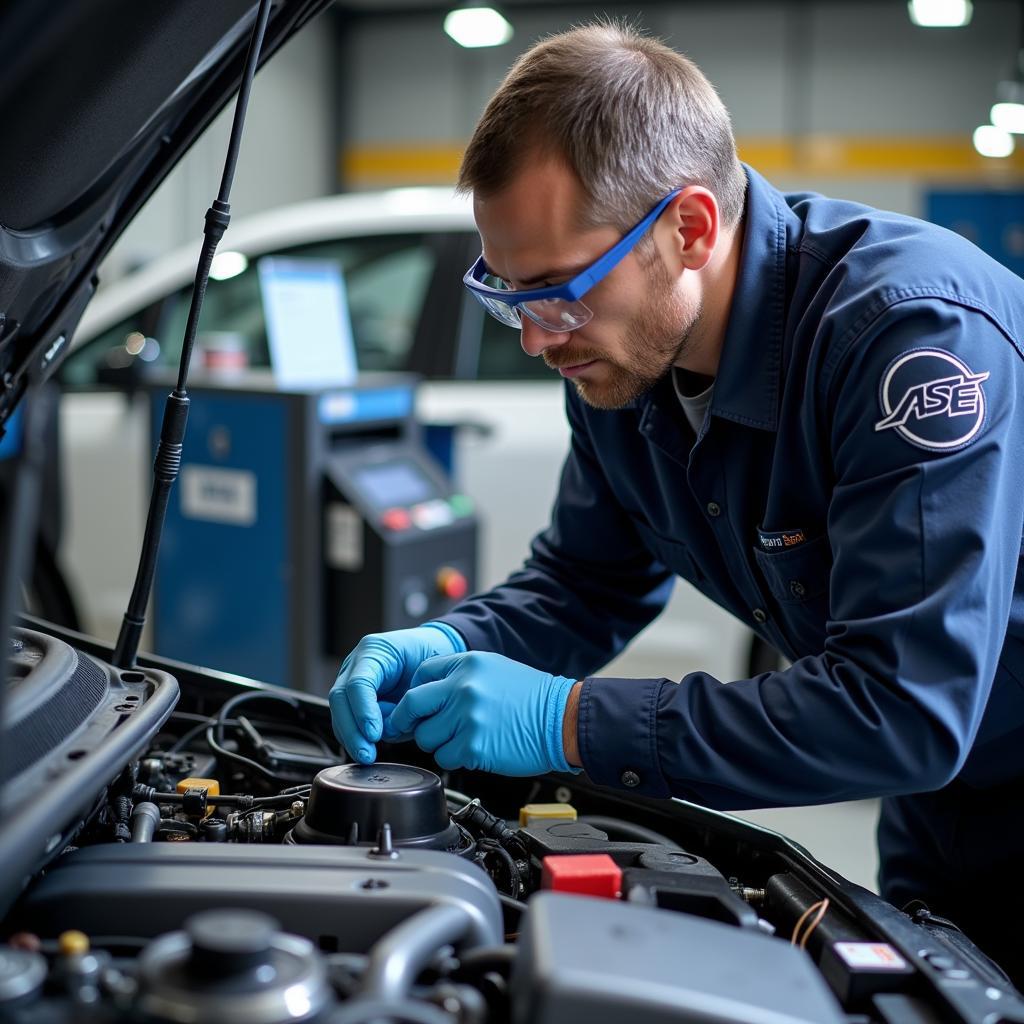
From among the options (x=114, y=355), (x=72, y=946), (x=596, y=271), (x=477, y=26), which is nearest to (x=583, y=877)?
(x=72, y=946)

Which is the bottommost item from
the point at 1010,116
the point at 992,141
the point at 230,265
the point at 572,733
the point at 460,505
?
the point at 572,733

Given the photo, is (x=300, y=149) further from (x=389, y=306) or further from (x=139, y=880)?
(x=139, y=880)

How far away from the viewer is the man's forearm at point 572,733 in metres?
1.25

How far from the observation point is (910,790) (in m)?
1.15

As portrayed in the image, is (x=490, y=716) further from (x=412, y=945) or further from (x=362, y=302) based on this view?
(x=362, y=302)

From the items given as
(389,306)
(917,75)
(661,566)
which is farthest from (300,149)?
(661,566)

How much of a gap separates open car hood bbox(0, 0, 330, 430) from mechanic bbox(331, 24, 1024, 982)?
12.3 inches

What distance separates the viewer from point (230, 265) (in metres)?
3.69

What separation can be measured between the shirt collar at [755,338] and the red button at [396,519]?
175 centimetres

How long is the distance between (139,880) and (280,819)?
24cm

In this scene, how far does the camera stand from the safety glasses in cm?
129

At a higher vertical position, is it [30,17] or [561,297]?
[30,17]

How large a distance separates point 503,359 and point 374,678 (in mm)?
2263

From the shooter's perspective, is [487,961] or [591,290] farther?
[591,290]
